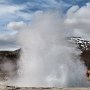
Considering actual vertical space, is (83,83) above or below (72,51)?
below

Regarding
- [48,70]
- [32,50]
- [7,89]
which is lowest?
[7,89]

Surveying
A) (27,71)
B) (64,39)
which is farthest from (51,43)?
(27,71)

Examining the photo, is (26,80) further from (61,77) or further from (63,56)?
(63,56)

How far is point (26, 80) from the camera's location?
1303 inches

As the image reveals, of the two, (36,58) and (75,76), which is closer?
(75,76)

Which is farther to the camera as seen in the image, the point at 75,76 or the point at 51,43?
the point at 51,43

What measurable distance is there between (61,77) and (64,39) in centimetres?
730

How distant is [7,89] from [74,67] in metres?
13.2

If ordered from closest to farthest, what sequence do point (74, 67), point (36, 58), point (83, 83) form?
point (83, 83), point (74, 67), point (36, 58)

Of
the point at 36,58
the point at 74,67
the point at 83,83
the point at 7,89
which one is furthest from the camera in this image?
the point at 36,58

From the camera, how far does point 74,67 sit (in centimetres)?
3572

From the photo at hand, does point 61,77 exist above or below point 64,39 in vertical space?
below

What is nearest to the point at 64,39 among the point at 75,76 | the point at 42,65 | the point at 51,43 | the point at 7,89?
the point at 51,43

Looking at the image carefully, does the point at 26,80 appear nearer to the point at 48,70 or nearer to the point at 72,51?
the point at 48,70
